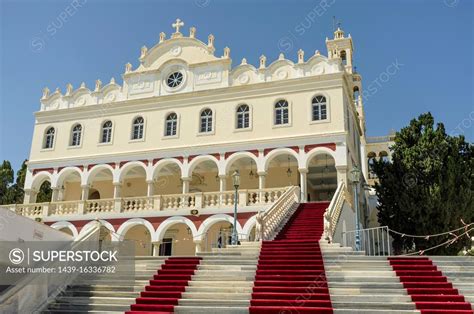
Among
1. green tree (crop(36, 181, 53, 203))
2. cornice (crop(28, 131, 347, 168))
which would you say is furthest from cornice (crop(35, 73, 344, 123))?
green tree (crop(36, 181, 53, 203))

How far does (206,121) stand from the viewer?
26.2 m

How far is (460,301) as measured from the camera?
9.77 metres

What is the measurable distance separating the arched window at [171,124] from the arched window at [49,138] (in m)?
7.60

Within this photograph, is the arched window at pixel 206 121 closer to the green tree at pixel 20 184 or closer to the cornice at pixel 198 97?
the cornice at pixel 198 97

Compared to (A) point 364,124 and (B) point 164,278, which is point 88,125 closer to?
(B) point 164,278

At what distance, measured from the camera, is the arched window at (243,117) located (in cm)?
2530

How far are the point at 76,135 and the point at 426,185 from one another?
65.2 ft

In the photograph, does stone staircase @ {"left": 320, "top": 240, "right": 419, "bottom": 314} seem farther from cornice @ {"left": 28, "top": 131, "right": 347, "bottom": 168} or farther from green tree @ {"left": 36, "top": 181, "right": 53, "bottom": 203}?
green tree @ {"left": 36, "top": 181, "right": 53, "bottom": 203}

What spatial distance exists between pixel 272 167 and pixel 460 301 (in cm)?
1729

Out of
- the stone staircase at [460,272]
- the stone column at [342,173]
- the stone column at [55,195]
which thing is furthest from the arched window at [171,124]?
the stone staircase at [460,272]

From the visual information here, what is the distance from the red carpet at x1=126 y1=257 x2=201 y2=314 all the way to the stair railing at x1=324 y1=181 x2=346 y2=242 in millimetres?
4060

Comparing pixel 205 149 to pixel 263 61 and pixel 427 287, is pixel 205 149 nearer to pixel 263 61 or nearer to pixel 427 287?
pixel 263 61

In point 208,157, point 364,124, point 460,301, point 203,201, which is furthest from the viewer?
point 364,124

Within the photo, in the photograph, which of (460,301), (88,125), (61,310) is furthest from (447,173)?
(88,125)
